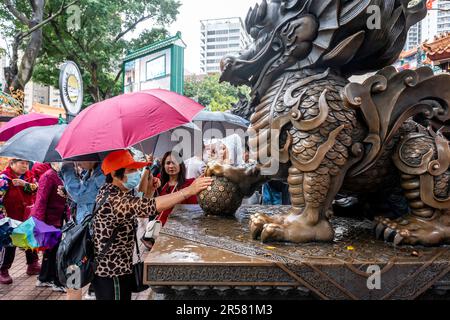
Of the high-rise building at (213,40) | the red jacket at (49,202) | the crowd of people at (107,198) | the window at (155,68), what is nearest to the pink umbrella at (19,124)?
the crowd of people at (107,198)

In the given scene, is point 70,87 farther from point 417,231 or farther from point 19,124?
point 417,231

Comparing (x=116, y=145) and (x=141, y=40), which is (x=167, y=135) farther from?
(x=141, y=40)

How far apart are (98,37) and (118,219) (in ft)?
36.5

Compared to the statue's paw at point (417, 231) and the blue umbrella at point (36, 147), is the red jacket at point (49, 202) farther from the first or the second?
the statue's paw at point (417, 231)

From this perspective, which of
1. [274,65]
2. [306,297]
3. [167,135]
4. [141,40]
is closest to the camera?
[306,297]

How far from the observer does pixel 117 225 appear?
6.80 feet

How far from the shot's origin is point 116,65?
14.0m

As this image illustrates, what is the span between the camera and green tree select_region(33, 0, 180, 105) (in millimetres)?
11070

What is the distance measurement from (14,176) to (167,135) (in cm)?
189

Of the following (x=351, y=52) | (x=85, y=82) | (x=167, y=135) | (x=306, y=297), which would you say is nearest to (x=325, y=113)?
(x=351, y=52)

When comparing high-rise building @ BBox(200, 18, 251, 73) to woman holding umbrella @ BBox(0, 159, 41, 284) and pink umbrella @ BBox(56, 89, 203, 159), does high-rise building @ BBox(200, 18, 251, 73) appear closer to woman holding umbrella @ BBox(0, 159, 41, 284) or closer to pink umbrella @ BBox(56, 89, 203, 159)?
woman holding umbrella @ BBox(0, 159, 41, 284)

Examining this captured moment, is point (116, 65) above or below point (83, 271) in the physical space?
above

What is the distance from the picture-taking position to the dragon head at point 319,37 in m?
1.70

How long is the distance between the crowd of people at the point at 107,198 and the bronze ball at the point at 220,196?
0.05 metres
